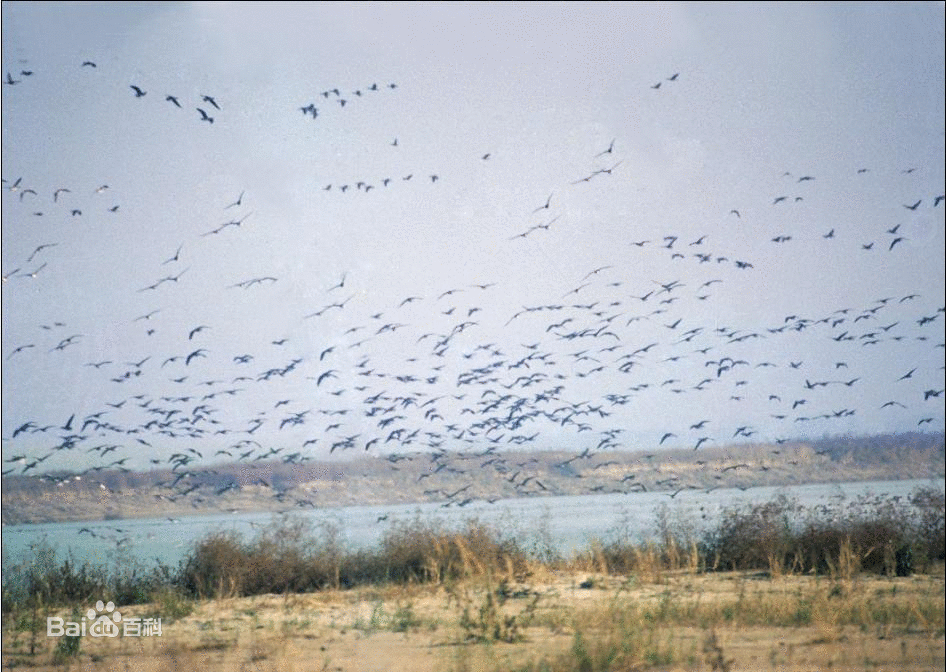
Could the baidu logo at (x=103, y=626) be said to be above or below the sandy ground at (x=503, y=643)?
above

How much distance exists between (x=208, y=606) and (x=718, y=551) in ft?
35.0

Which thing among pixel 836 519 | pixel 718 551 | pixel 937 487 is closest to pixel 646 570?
pixel 718 551

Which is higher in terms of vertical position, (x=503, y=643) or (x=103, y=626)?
(x=103, y=626)

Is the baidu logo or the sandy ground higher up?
the baidu logo

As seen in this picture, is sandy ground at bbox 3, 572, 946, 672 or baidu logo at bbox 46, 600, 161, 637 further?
baidu logo at bbox 46, 600, 161, 637

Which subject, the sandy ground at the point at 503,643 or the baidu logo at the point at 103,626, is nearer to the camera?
the sandy ground at the point at 503,643

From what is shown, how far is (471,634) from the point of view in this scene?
12.5 m

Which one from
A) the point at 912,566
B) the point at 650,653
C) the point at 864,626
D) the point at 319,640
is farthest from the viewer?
the point at 912,566

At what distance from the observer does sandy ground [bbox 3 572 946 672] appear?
34.9ft

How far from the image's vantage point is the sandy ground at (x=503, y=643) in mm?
10625

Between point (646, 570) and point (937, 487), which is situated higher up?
point (937, 487)

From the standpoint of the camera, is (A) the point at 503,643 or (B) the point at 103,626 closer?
(A) the point at 503,643

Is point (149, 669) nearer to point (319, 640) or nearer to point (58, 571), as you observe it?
point (319, 640)

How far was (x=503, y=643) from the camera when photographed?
11930 millimetres
